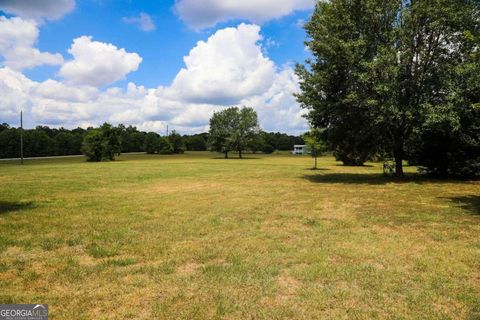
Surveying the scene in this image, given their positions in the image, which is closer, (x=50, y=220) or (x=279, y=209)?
(x=50, y=220)

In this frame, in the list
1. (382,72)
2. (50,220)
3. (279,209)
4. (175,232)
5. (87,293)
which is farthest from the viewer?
(382,72)

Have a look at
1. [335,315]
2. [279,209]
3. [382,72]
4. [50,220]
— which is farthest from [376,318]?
[382,72]

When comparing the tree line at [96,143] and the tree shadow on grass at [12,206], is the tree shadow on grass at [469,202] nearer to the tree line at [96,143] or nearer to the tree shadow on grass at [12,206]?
the tree shadow on grass at [12,206]

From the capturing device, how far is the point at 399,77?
20062 millimetres

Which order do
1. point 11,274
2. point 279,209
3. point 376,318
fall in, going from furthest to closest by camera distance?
1. point 279,209
2. point 11,274
3. point 376,318

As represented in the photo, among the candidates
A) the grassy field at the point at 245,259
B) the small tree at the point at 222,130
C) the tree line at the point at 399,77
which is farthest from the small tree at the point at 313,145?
the small tree at the point at 222,130

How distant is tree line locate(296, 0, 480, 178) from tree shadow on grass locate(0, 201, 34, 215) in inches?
611

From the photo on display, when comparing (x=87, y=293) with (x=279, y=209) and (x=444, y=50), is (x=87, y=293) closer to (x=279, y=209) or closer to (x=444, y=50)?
(x=279, y=209)

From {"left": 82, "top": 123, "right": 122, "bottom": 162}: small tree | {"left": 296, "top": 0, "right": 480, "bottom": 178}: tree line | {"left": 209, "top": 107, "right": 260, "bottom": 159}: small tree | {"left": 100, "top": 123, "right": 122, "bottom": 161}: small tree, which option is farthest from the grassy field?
{"left": 209, "top": 107, "right": 260, "bottom": 159}: small tree

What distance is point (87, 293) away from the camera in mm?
5352

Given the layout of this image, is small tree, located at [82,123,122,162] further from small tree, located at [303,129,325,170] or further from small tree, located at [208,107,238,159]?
small tree, located at [303,129,325,170]

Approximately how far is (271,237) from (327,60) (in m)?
15.3

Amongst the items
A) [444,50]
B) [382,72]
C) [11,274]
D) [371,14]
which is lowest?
[11,274]

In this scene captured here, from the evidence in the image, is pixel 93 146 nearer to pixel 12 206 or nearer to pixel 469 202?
pixel 12 206
